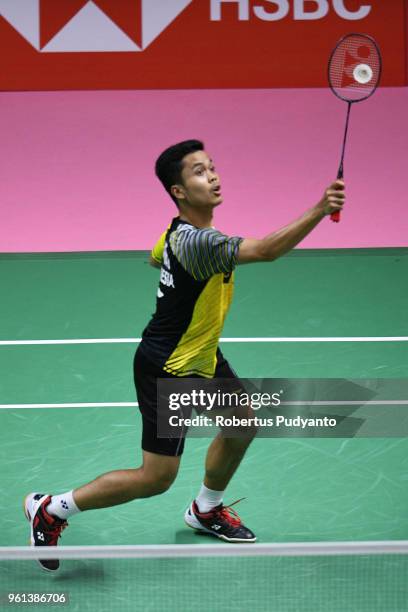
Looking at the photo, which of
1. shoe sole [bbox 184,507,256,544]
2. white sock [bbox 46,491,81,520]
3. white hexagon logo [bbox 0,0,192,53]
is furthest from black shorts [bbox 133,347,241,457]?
white hexagon logo [bbox 0,0,192,53]

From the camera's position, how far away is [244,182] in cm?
925

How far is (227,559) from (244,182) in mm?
5522

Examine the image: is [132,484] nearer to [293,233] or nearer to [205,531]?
[205,531]

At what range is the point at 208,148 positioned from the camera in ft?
30.6

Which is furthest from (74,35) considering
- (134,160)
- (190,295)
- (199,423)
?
(190,295)

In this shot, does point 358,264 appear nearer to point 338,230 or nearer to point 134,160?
point 338,230

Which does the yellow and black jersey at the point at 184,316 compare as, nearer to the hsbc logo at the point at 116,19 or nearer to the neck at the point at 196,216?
the neck at the point at 196,216

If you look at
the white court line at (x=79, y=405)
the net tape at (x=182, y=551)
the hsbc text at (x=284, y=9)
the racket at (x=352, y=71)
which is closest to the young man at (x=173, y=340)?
the racket at (x=352, y=71)

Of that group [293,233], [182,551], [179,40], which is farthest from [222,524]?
[179,40]

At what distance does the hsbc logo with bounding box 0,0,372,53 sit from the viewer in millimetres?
9328

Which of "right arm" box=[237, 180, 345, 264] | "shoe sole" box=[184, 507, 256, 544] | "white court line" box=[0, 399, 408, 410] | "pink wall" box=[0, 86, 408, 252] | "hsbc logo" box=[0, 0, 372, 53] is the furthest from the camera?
"hsbc logo" box=[0, 0, 372, 53]

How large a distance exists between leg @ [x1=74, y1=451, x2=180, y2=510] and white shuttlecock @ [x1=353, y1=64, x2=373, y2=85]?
1.83 metres

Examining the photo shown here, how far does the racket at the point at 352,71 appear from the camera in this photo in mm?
4465

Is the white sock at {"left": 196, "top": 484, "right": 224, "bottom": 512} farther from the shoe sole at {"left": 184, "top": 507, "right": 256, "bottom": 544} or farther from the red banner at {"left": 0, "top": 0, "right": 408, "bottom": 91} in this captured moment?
the red banner at {"left": 0, "top": 0, "right": 408, "bottom": 91}
